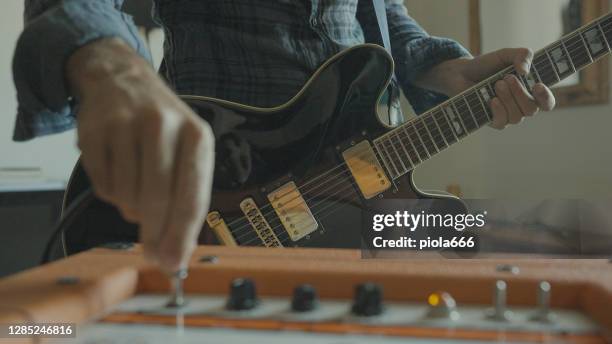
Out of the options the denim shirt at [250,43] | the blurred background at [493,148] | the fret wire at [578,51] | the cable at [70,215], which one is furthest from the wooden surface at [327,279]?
the blurred background at [493,148]

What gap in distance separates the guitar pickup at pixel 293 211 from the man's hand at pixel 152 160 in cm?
33

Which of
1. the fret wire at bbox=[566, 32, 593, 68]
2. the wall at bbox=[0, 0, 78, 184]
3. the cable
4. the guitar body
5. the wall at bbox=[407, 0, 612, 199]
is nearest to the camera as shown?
the cable

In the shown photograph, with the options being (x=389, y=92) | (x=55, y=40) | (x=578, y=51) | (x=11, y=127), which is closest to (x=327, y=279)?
(x=55, y=40)

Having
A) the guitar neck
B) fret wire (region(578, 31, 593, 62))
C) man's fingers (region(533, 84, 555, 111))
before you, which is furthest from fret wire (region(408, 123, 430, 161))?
fret wire (region(578, 31, 593, 62))

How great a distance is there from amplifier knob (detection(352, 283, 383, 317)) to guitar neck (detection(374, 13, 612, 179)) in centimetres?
42

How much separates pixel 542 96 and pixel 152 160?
31.3 inches

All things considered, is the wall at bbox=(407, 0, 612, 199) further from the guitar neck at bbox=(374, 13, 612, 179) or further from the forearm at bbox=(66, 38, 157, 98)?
the forearm at bbox=(66, 38, 157, 98)

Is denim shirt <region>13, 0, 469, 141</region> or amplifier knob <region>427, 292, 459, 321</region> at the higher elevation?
denim shirt <region>13, 0, 469, 141</region>

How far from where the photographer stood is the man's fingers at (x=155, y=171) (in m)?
0.29

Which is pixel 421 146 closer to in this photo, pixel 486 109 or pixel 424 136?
pixel 424 136

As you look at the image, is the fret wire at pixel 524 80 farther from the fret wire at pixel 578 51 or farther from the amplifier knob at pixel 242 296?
the amplifier knob at pixel 242 296

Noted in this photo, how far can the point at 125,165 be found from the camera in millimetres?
300

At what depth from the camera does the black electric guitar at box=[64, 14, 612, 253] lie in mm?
632

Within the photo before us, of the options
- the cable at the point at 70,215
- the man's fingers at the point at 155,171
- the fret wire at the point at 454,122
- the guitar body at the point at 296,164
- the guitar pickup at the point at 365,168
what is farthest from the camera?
the fret wire at the point at 454,122
